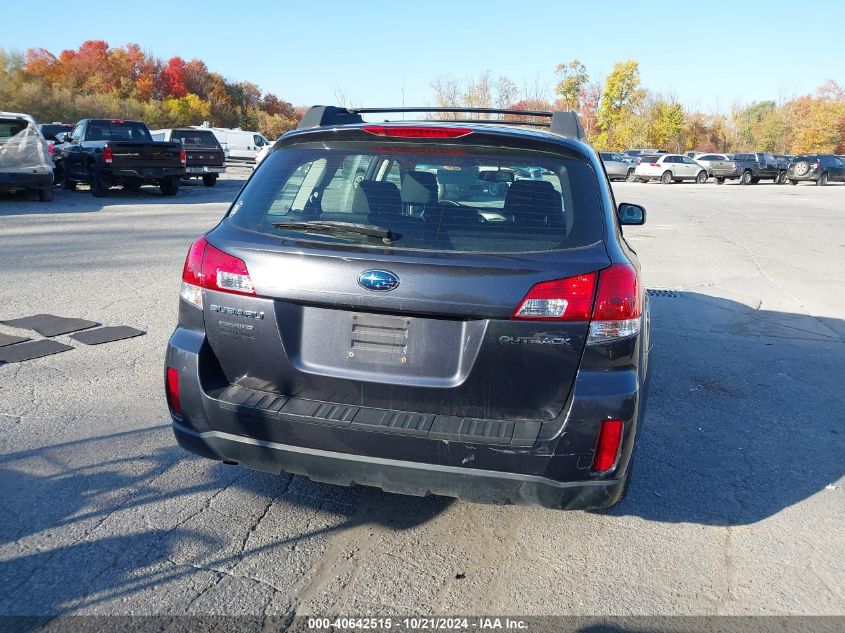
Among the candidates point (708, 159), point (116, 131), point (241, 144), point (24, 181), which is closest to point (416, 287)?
point (24, 181)

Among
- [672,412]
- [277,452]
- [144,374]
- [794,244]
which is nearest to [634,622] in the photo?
[277,452]

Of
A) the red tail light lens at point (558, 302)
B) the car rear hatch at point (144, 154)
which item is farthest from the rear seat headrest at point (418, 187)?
the car rear hatch at point (144, 154)

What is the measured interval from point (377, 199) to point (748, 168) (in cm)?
4625

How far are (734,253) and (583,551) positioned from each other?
449 inches

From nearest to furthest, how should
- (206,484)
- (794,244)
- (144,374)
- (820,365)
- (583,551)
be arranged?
(583,551) < (206,484) < (144,374) < (820,365) < (794,244)

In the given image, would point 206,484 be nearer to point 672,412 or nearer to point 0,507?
point 0,507

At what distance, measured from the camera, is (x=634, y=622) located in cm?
287

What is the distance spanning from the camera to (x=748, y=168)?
44500 millimetres

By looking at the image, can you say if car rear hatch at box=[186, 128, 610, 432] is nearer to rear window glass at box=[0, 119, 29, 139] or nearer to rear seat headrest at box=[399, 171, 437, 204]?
rear seat headrest at box=[399, 171, 437, 204]

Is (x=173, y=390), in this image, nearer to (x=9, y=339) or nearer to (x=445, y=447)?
(x=445, y=447)

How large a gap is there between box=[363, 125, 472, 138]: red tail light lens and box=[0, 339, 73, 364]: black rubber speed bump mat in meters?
3.93

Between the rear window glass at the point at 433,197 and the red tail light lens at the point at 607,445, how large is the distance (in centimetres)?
74

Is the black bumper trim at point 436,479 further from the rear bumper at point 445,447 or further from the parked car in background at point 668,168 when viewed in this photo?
the parked car in background at point 668,168

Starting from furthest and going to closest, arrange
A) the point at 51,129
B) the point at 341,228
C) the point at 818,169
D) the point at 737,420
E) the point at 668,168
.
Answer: the point at 818,169 < the point at 668,168 < the point at 51,129 < the point at 737,420 < the point at 341,228
